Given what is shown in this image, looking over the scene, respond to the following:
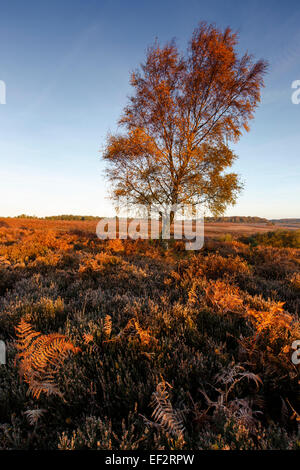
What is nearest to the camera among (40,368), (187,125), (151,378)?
(151,378)

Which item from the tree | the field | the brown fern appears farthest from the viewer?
the tree

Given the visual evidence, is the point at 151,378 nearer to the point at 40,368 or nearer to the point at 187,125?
the point at 40,368

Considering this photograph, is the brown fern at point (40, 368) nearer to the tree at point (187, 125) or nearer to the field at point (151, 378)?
the field at point (151, 378)

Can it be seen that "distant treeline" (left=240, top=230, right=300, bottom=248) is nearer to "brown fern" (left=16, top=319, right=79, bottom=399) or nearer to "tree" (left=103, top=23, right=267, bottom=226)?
"tree" (left=103, top=23, right=267, bottom=226)

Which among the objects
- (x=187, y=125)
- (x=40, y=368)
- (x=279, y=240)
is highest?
(x=187, y=125)

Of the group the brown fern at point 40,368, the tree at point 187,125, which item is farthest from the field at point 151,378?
the tree at point 187,125

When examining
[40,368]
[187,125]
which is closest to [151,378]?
[40,368]

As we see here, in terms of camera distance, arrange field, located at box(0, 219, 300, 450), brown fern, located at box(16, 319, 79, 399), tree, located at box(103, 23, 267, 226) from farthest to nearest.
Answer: tree, located at box(103, 23, 267, 226)
brown fern, located at box(16, 319, 79, 399)
field, located at box(0, 219, 300, 450)

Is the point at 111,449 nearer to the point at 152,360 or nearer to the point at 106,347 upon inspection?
the point at 152,360

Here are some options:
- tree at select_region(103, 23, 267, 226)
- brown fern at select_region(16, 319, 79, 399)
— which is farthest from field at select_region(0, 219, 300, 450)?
tree at select_region(103, 23, 267, 226)

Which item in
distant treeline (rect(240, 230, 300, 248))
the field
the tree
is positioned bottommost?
the field

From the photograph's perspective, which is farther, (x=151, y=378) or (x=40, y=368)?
(x=40, y=368)

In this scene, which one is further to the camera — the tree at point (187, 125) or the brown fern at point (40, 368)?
the tree at point (187, 125)
